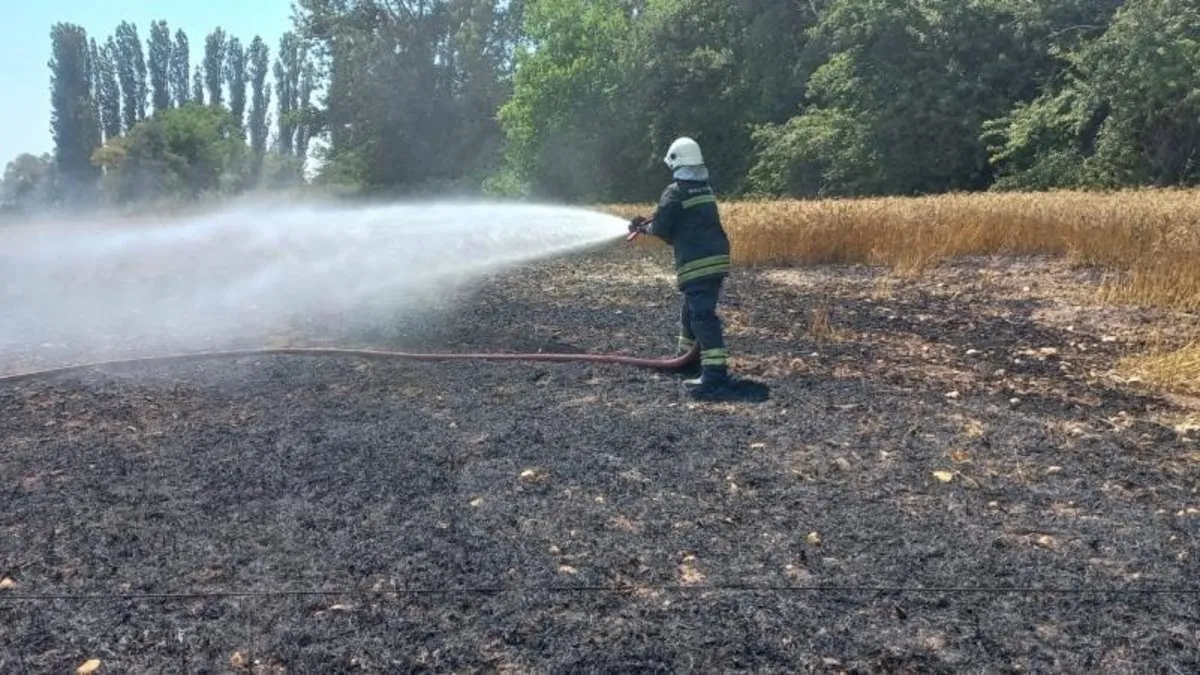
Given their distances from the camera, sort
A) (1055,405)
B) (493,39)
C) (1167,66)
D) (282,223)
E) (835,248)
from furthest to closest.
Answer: (493,39)
(1167,66)
(282,223)
(835,248)
(1055,405)

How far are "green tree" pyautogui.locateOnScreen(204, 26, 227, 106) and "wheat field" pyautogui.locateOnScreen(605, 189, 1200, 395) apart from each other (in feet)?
203

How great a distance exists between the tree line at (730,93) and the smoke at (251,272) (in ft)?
58.0

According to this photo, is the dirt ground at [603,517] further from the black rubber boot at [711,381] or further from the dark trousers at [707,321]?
the dark trousers at [707,321]

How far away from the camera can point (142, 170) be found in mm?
40562

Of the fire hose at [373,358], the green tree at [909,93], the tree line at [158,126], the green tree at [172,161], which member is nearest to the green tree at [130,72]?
the tree line at [158,126]

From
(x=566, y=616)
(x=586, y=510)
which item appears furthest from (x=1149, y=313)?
(x=566, y=616)

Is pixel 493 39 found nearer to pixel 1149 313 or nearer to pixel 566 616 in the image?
pixel 1149 313

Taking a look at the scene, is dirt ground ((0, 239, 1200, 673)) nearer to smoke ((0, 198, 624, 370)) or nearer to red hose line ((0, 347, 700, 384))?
red hose line ((0, 347, 700, 384))

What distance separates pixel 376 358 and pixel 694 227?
2931mm

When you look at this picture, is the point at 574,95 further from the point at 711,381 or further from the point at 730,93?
the point at 711,381

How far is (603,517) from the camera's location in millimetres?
4664

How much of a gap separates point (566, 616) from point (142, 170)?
41.6 m

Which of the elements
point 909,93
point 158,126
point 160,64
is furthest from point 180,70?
point 909,93

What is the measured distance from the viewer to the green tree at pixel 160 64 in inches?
2692
